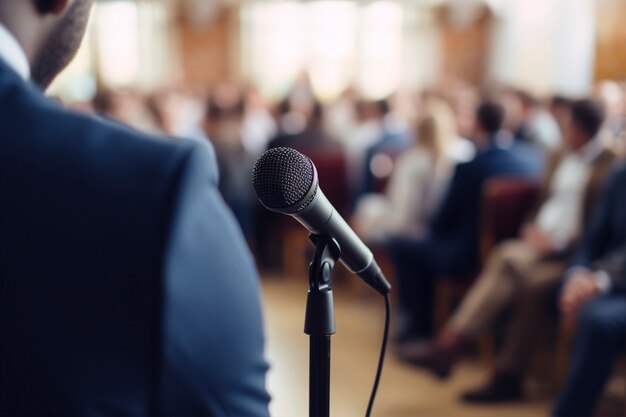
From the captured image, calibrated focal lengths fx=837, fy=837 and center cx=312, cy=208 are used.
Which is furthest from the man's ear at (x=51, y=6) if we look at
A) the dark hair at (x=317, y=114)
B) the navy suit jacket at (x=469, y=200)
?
the dark hair at (x=317, y=114)

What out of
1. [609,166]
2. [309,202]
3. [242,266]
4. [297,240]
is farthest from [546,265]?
[242,266]

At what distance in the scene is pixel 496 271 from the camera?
152 inches

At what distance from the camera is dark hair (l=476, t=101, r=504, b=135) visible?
435 centimetres

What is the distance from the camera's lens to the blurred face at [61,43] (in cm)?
70

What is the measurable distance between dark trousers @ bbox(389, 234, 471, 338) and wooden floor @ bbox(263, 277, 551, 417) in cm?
24

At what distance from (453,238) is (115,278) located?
3841mm

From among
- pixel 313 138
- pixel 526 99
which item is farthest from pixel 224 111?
pixel 526 99

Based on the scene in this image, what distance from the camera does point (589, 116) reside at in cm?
389

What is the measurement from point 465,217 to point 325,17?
10.4 metres

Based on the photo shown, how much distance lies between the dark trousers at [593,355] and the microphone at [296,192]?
2.33 m

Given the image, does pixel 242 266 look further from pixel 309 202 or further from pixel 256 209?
pixel 256 209

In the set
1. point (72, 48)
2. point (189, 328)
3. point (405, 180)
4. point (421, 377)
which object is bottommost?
point (421, 377)

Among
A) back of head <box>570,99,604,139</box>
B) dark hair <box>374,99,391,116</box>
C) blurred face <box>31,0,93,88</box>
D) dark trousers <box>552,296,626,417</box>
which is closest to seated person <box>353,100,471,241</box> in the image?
back of head <box>570,99,604,139</box>

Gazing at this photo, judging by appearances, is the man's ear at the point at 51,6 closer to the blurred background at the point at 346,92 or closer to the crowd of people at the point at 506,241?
the blurred background at the point at 346,92
